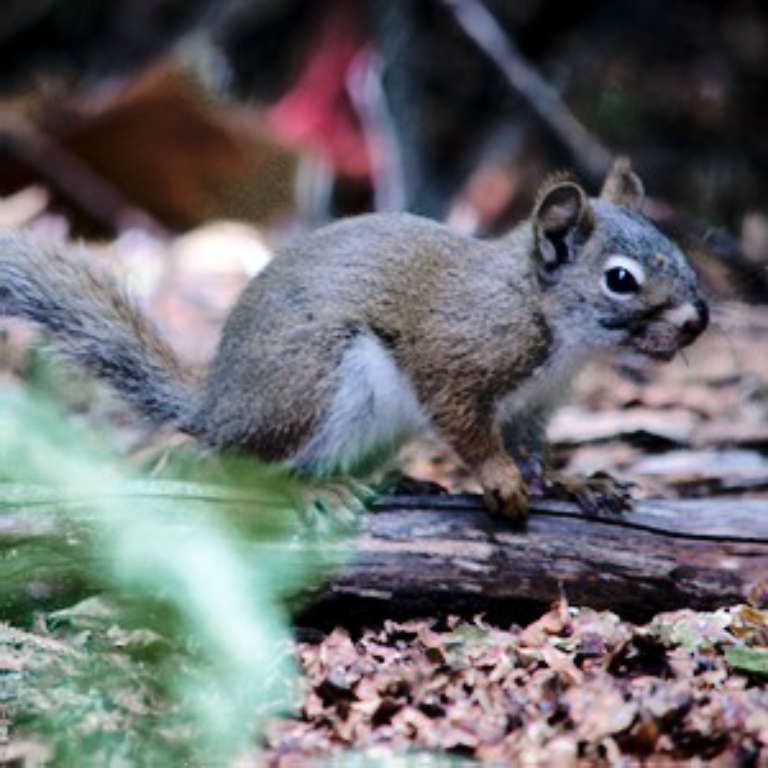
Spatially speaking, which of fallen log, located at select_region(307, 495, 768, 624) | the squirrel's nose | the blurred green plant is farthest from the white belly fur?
the squirrel's nose

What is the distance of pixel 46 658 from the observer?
132 inches

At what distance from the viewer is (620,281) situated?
12.8 feet

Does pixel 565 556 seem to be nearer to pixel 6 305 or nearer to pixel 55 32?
pixel 6 305

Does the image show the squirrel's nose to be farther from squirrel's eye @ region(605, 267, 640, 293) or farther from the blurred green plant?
the blurred green plant

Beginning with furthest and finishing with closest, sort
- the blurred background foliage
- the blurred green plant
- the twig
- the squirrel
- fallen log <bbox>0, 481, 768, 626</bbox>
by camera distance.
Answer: the blurred background foliage → the twig → the squirrel → fallen log <bbox>0, 481, 768, 626</bbox> → the blurred green plant

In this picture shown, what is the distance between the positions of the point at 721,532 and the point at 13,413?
78.8 inches

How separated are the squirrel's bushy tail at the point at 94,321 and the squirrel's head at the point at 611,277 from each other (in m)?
1.11

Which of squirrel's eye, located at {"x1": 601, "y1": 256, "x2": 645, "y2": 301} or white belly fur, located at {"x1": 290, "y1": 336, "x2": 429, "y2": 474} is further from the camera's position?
white belly fur, located at {"x1": 290, "y1": 336, "x2": 429, "y2": 474}

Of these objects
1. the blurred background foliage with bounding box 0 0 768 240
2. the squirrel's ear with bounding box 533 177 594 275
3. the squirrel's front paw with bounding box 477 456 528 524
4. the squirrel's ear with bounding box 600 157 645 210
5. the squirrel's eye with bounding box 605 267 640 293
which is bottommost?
the squirrel's front paw with bounding box 477 456 528 524

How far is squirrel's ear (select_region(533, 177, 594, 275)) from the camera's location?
3932 mm

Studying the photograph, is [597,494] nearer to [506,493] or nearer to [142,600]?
[506,493]

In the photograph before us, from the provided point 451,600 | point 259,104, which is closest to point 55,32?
point 259,104

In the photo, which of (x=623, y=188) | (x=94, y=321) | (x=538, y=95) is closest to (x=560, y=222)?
(x=623, y=188)

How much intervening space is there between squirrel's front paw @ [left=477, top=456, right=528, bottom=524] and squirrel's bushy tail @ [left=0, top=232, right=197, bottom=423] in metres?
0.94
